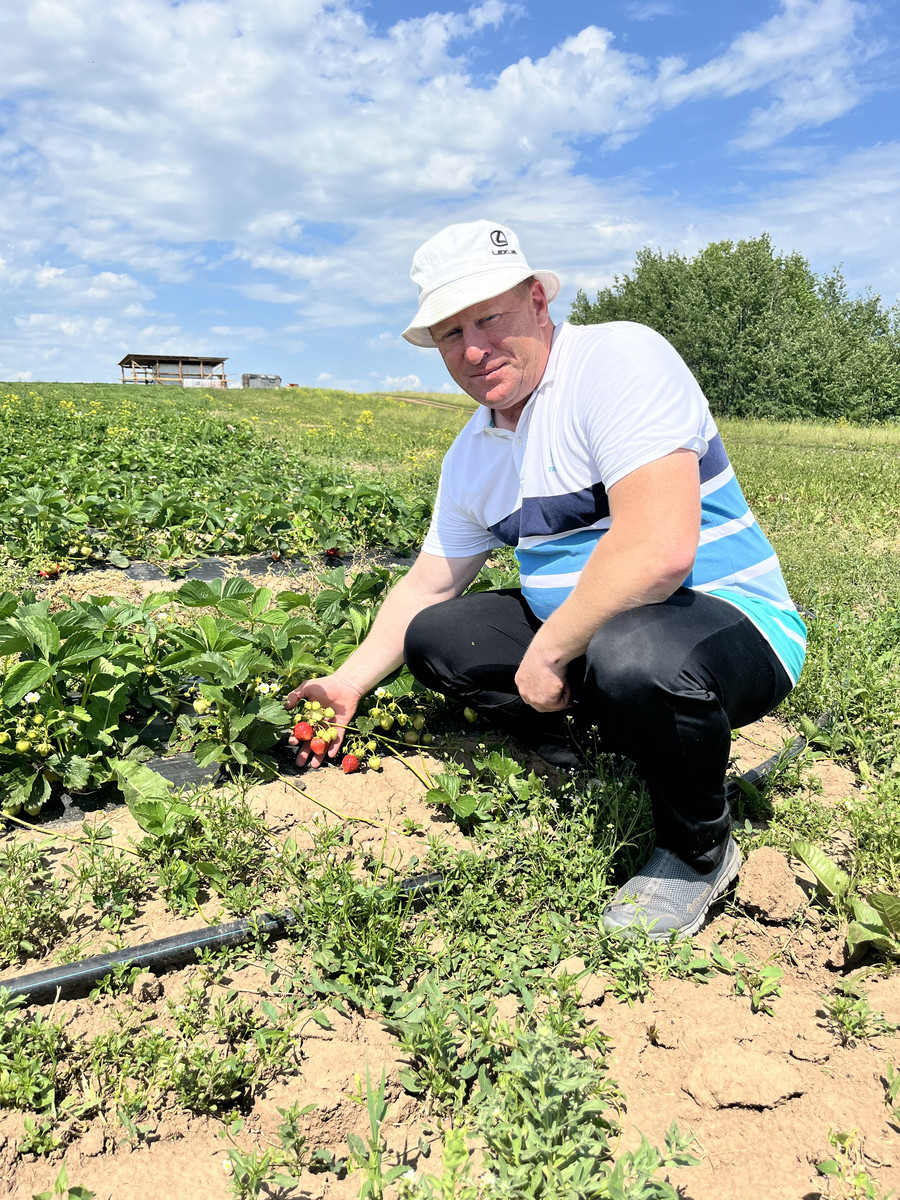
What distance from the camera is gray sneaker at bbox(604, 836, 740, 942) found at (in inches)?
76.7

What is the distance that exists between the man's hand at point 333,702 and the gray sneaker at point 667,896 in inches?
41.9

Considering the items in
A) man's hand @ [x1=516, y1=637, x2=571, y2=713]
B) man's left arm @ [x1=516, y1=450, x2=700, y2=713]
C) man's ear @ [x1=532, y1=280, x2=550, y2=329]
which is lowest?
man's hand @ [x1=516, y1=637, x2=571, y2=713]

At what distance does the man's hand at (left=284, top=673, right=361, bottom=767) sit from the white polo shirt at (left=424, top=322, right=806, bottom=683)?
0.72 meters

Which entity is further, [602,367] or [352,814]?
[352,814]

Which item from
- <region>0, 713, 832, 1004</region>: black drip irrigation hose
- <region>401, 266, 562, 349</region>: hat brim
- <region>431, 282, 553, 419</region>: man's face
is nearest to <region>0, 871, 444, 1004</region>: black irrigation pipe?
<region>0, 713, 832, 1004</region>: black drip irrigation hose

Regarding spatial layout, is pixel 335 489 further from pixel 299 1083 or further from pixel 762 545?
pixel 299 1083

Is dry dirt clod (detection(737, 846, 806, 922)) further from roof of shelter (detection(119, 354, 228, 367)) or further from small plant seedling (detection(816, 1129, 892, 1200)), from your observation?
roof of shelter (detection(119, 354, 228, 367))

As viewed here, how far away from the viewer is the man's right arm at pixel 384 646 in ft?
8.91

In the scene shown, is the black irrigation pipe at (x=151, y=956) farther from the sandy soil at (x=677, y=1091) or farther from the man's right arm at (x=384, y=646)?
the man's right arm at (x=384, y=646)

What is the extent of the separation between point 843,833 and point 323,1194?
181 centimetres

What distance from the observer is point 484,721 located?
9.98 ft

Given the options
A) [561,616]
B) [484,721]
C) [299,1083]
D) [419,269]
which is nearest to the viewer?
[299,1083]

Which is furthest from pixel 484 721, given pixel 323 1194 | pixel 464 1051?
pixel 323 1194

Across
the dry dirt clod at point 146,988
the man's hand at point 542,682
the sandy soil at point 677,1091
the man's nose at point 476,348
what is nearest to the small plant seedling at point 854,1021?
the sandy soil at point 677,1091
